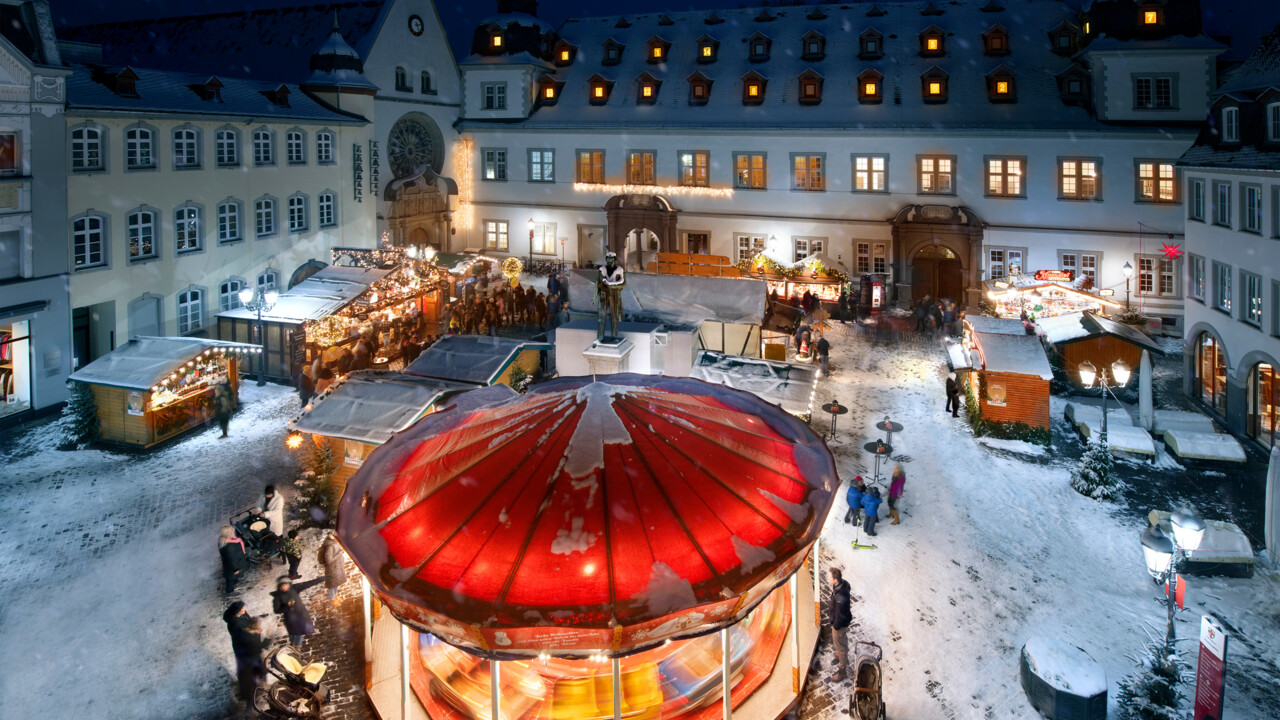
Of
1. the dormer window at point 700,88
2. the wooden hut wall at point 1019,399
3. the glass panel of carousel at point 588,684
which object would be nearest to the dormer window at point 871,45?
the dormer window at point 700,88

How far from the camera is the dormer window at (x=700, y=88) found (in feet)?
131

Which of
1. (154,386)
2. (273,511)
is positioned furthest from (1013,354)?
(154,386)

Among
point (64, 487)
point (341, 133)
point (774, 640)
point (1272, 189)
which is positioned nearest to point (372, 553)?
point (774, 640)

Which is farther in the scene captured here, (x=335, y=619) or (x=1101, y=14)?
(x=1101, y=14)

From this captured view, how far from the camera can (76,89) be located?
24.2m

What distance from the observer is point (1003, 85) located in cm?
3544

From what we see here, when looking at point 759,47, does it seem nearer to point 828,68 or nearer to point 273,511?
point 828,68

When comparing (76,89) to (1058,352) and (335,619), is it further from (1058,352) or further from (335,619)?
(1058,352)

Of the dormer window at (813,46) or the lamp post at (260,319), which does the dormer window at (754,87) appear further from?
the lamp post at (260,319)

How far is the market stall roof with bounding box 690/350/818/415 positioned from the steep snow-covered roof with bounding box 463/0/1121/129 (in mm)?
20338

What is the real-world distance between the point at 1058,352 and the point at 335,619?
842 inches

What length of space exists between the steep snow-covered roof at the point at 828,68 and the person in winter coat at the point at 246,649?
1273 inches

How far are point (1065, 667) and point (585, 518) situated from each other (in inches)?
259

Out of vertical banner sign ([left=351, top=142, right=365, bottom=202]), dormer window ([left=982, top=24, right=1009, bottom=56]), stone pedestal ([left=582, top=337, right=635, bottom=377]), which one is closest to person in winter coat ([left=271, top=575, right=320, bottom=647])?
stone pedestal ([left=582, top=337, right=635, bottom=377])
